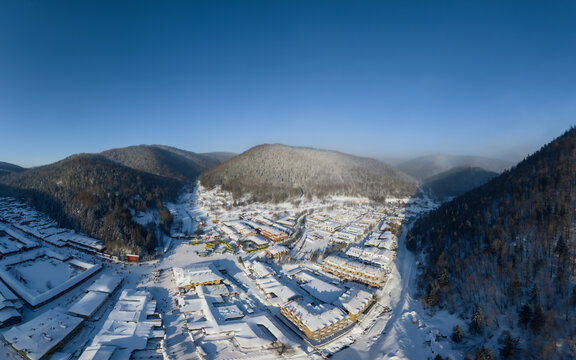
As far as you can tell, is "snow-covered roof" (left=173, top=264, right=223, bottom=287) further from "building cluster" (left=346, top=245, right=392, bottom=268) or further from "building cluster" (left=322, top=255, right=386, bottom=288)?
"building cluster" (left=346, top=245, right=392, bottom=268)

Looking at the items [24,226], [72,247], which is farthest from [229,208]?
[24,226]

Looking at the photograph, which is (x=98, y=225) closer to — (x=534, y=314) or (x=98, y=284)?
(x=98, y=284)

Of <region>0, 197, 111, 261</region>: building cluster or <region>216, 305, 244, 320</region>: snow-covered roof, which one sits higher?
<region>0, 197, 111, 261</region>: building cluster

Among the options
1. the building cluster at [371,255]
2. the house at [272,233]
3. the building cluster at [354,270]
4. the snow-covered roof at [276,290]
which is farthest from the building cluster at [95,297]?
the building cluster at [371,255]

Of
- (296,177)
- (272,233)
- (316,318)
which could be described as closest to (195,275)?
(316,318)

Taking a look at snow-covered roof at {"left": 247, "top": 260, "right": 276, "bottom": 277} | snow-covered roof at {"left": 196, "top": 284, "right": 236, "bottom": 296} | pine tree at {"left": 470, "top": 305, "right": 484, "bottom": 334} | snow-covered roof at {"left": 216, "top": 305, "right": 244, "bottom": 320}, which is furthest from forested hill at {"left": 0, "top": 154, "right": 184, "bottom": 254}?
pine tree at {"left": 470, "top": 305, "right": 484, "bottom": 334}

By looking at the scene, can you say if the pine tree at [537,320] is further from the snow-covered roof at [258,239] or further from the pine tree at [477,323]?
the snow-covered roof at [258,239]
